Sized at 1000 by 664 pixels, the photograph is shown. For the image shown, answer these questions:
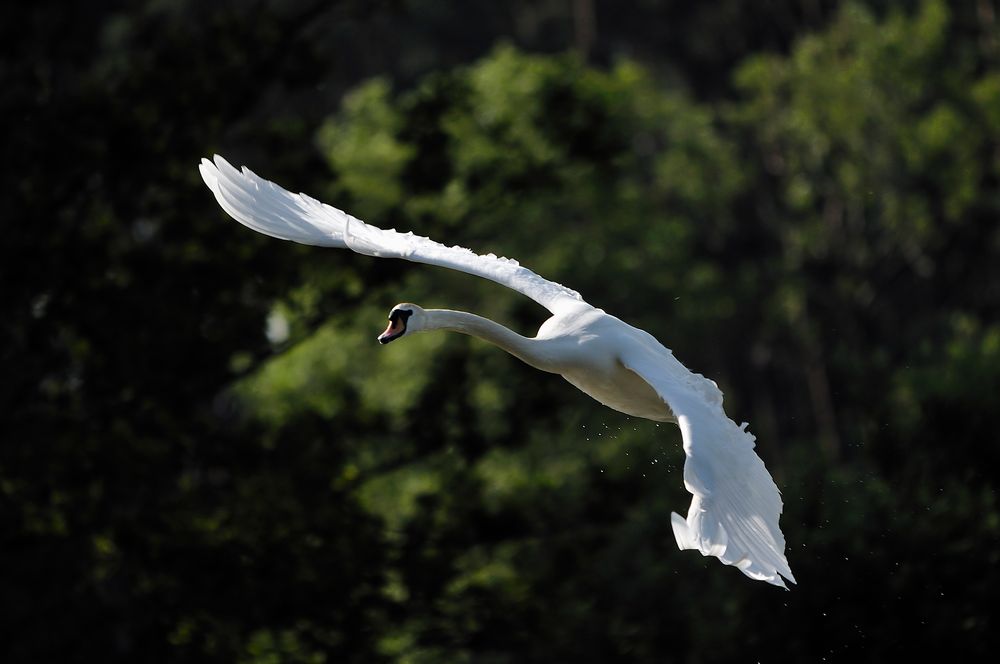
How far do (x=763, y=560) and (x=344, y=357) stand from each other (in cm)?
1921

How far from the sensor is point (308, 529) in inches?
648

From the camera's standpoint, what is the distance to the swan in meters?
8.13

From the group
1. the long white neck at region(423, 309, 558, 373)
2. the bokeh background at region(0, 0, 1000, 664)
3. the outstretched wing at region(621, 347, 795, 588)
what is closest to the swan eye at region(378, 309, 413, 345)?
the long white neck at region(423, 309, 558, 373)

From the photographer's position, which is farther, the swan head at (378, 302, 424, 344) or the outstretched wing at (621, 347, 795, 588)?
the swan head at (378, 302, 424, 344)

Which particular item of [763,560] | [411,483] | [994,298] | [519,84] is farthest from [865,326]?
[763,560]

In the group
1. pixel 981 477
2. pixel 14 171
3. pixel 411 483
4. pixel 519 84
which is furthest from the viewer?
pixel 519 84

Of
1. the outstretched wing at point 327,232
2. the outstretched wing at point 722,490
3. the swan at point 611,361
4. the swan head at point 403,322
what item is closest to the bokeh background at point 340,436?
the outstretched wing at point 327,232

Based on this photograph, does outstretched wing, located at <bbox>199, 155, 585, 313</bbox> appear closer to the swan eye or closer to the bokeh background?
the swan eye

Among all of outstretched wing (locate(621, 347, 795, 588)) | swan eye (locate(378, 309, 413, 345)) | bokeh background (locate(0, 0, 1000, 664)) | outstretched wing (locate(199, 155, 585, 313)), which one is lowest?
outstretched wing (locate(621, 347, 795, 588))

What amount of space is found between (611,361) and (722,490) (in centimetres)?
177

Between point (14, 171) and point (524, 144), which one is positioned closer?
point (14, 171)

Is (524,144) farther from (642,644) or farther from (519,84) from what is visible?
(642,644)

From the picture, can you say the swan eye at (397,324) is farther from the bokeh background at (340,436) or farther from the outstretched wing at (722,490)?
the bokeh background at (340,436)

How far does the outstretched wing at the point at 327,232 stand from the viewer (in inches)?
410
